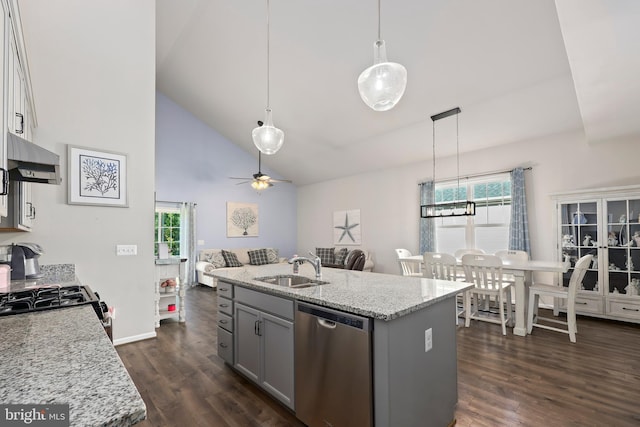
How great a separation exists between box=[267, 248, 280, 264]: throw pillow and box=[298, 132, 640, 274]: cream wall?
1.05 metres

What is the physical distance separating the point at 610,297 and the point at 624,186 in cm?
141

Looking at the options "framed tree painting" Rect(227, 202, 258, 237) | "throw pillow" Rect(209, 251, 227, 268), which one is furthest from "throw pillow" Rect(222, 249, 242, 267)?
"framed tree painting" Rect(227, 202, 258, 237)

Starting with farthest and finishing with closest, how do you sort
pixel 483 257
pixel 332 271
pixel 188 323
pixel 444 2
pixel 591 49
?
pixel 188 323, pixel 483 257, pixel 444 2, pixel 332 271, pixel 591 49

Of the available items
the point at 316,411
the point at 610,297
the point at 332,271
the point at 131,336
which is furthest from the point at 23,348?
the point at 610,297

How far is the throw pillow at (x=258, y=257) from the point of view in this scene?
25.1 feet

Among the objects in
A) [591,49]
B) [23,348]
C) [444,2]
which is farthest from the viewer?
[444,2]

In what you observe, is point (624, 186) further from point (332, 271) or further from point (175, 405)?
point (175, 405)

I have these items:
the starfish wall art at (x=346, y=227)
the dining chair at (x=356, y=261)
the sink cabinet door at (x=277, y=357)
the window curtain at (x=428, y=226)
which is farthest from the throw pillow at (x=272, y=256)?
the sink cabinet door at (x=277, y=357)

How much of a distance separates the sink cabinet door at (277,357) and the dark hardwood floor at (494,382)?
151mm

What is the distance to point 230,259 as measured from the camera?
23.5 ft

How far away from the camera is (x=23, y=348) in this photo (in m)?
0.97

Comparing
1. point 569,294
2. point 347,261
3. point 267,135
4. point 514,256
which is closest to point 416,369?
point 267,135

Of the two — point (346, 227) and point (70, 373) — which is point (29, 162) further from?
point (346, 227)

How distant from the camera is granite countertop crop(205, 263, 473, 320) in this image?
156 centimetres
